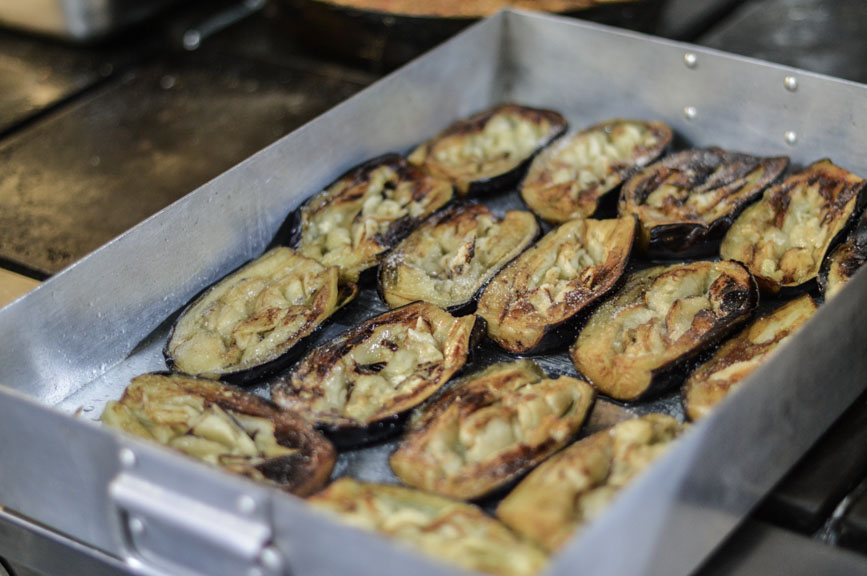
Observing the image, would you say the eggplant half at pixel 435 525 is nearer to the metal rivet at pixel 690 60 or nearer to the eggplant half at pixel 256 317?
the eggplant half at pixel 256 317

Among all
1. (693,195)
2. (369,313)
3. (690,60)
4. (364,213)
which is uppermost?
(690,60)

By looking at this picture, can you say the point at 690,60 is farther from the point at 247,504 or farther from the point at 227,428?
the point at 247,504

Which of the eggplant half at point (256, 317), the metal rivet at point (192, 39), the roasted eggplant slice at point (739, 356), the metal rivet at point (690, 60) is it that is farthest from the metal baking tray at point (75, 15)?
the roasted eggplant slice at point (739, 356)

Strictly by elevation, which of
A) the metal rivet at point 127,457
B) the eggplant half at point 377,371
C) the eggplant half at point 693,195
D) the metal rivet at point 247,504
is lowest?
the eggplant half at point 377,371

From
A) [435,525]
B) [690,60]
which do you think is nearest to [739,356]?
[435,525]

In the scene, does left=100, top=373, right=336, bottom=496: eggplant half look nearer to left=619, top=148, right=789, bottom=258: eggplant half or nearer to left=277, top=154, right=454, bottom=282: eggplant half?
left=277, top=154, right=454, bottom=282: eggplant half

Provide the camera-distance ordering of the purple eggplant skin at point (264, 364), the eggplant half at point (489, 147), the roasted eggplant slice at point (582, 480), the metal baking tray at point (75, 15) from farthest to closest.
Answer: the metal baking tray at point (75, 15) → the eggplant half at point (489, 147) → the purple eggplant skin at point (264, 364) → the roasted eggplant slice at point (582, 480)

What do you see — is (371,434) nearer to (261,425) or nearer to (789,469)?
(261,425)
